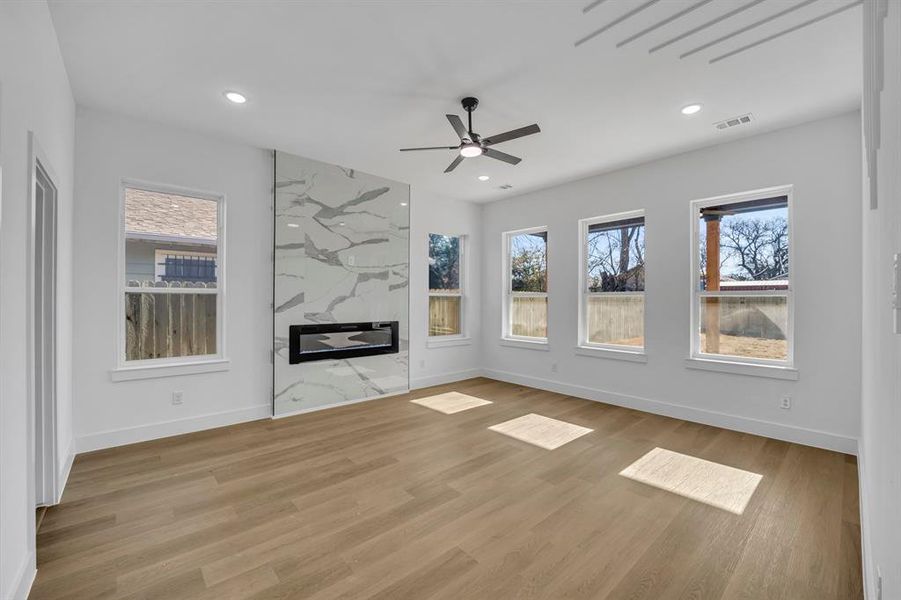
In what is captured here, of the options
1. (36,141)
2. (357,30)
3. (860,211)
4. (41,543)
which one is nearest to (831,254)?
(860,211)

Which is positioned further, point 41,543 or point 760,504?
point 760,504

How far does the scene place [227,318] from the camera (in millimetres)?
4168

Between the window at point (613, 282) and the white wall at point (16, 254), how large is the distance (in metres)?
5.09

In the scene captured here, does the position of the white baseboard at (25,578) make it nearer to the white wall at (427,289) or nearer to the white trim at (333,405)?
the white trim at (333,405)

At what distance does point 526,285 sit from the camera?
6230 millimetres

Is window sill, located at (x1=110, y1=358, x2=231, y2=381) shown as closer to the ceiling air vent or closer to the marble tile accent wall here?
the marble tile accent wall

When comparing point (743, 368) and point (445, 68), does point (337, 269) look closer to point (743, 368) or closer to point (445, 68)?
point (445, 68)

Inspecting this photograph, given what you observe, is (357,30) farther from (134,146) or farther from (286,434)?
(286,434)

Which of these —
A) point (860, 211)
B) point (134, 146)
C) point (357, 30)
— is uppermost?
point (357, 30)

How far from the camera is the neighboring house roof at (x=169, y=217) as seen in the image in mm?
3770

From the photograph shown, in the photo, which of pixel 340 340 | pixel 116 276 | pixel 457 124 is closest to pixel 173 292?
pixel 116 276

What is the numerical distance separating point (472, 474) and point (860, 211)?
12.5 ft

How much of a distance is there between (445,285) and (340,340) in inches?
80.0

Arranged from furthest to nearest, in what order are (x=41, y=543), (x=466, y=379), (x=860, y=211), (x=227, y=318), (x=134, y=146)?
1. (x=466, y=379)
2. (x=227, y=318)
3. (x=134, y=146)
4. (x=860, y=211)
5. (x=41, y=543)
